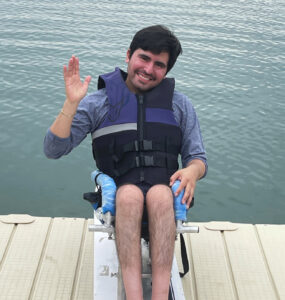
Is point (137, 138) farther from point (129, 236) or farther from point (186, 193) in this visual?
point (129, 236)

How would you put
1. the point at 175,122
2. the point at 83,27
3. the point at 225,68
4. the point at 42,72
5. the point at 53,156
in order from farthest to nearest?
the point at 83,27 → the point at 225,68 → the point at 42,72 → the point at 175,122 → the point at 53,156

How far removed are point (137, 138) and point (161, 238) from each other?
0.82m

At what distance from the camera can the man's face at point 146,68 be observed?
3.36m

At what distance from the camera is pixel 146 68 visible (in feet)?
11.1

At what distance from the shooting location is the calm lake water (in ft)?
21.2

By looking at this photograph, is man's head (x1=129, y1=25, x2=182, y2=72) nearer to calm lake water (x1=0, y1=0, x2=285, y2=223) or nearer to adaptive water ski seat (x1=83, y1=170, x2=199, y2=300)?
adaptive water ski seat (x1=83, y1=170, x2=199, y2=300)

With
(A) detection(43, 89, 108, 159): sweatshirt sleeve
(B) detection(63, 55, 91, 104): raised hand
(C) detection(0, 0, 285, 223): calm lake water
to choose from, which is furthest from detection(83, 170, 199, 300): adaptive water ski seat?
(C) detection(0, 0, 285, 223): calm lake water

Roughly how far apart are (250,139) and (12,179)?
4.17m

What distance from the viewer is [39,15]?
14305 millimetres

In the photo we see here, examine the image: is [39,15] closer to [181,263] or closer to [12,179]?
[12,179]

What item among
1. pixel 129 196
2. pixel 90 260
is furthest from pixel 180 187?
pixel 90 260

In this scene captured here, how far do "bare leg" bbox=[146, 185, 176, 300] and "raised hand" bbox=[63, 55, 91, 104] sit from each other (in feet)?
2.76

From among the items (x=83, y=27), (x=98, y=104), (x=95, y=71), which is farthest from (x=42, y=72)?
(x=98, y=104)

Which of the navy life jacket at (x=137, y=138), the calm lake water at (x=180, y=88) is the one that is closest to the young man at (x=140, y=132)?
the navy life jacket at (x=137, y=138)
